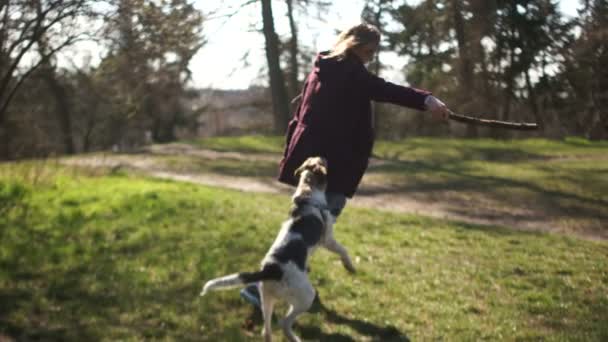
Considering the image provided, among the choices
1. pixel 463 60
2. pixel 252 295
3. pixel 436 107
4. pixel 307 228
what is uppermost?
pixel 463 60

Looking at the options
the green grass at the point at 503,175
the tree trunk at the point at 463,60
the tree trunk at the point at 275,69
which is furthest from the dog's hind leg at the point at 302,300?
the tree trunk at the point at 275,69

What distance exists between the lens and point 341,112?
4.06 meters

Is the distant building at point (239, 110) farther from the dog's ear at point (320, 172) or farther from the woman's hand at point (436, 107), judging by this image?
the woman's hand at point (436, 107)

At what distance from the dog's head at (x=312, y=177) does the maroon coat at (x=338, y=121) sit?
164 mm

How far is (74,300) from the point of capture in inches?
238

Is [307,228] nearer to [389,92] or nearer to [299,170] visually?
[299,170]

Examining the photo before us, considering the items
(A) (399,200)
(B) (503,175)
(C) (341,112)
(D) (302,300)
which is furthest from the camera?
(B) (503,175)

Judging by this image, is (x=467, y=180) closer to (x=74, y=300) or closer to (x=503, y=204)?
(x=503, y=204)

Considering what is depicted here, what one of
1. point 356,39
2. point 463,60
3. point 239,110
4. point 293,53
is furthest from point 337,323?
point 239,110

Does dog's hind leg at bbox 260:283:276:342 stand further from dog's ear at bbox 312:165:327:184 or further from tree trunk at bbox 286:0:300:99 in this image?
tree trunk at bbox 286:0:300:99

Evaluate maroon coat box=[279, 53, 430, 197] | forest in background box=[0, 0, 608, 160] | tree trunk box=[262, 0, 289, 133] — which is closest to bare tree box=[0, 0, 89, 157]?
forest in background box=[0, 0, 608, 160]

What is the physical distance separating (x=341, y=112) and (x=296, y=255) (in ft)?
3.61

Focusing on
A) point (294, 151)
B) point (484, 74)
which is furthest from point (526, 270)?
point (484, 74)

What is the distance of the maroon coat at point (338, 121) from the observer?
12.9ft
